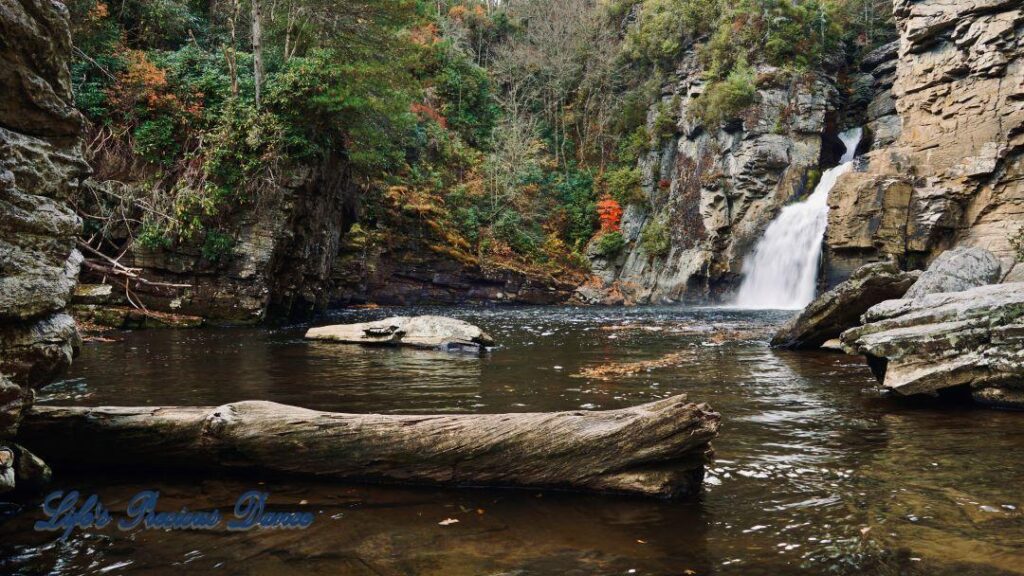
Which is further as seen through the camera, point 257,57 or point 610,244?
point 610,244

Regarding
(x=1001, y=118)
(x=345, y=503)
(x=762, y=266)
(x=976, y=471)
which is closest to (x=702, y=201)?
(x=762, y=266)

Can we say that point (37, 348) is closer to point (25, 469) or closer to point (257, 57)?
point (25, 469)

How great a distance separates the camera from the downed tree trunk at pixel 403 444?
13.1 ft

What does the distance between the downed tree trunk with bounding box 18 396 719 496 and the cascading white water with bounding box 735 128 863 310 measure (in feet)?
72.7

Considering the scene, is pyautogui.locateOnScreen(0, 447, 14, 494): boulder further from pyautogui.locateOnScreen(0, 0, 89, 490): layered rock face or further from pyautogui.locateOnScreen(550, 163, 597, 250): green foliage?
pyautogui.locateOnScreen(550, 163, 597, 250): green foliage

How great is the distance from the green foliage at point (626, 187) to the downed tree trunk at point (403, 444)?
3260 cm

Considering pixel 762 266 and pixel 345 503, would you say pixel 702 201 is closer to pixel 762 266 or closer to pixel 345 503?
pixel 762 266

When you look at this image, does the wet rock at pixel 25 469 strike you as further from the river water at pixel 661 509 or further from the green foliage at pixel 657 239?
the green foliage at pixel 657 239

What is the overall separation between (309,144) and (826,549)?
58.3 feet

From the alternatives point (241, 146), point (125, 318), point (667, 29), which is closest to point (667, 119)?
point (667, 29)

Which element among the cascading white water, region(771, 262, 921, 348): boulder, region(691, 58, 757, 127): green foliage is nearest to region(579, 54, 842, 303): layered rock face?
region(691, 58, 757, 127): green foliage

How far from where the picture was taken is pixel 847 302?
36.8ft

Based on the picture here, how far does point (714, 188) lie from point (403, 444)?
28.8 m

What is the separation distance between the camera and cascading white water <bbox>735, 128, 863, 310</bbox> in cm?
2395
